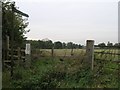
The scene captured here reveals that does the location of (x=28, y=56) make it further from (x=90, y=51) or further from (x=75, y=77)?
(x=75, y=77)

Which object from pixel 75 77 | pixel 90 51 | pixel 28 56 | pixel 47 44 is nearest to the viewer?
pixel 75 77

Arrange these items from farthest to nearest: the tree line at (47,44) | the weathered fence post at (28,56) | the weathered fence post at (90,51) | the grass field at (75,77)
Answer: the tree line at (47,44), the weathered fence post at (28,56), the weathered fence post at (90,51), the grass field at (75,77)

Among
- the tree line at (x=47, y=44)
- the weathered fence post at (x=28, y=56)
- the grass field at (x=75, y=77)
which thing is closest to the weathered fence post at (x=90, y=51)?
the grass field at (x=75, y=77)

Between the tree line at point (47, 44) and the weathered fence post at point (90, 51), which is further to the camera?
the tree line at point (47, 44)

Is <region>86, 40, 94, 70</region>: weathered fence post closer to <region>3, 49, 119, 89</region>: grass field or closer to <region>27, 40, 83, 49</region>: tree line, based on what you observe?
<region>3, 49, 119, 89</region>: grass field

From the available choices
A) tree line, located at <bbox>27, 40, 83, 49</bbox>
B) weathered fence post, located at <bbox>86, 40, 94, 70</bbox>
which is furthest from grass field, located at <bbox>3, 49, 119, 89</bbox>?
tree line, located at <bbox>27, 40, 83, 49</bbox>

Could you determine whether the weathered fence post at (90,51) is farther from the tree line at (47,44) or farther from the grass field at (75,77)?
the tree line at (47,44)

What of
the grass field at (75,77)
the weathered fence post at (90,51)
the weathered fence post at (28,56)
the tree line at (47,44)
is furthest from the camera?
the tree line at (47,44)

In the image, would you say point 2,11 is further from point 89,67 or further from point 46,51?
point 89,67

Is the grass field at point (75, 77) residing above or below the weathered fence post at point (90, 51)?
below

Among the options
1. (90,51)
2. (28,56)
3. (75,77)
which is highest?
(90,51)

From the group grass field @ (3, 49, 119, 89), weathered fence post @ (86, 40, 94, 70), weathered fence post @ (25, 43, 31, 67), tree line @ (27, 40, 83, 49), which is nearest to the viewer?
grass field @ (3, 49, 119, 89)

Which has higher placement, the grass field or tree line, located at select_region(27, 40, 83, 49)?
tree line, located at select_region(27, 40, 83, 49)

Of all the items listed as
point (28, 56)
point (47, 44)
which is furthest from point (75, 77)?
point (47, 44)
